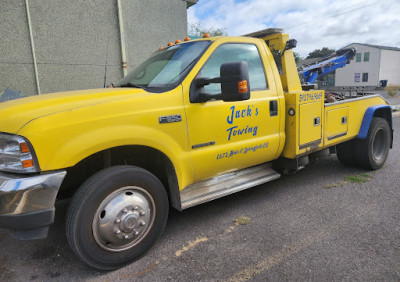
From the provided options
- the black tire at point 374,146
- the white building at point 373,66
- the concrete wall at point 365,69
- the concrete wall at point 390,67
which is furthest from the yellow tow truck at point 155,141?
the concrete wall at point 390,67

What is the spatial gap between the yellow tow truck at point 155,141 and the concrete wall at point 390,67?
150 feet

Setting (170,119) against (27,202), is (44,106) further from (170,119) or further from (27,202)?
(170,119)

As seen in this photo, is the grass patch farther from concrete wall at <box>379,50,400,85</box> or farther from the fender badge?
concrete wall at <box>379,50,400,85</box>

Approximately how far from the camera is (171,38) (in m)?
8.94

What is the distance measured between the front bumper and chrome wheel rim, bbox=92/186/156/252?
363mm

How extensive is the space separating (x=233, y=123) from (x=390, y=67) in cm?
5028

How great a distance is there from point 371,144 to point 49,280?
4.60 meters

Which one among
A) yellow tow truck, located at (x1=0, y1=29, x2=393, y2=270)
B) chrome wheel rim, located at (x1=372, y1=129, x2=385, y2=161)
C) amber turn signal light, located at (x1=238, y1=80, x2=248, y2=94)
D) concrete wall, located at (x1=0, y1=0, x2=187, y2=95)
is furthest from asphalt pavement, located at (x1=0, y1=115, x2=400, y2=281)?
concrete wall, located at (x1=0, y1=0, x2=187, y2=95)

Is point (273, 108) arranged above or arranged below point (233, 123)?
above

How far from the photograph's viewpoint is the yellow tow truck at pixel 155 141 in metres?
2.09

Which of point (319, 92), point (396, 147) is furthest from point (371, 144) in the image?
point (396, 147)

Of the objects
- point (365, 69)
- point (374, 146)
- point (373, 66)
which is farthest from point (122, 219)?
point (365, 69)

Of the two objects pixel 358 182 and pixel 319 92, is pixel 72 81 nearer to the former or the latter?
pixel 319 92

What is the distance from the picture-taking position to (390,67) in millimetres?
43688
